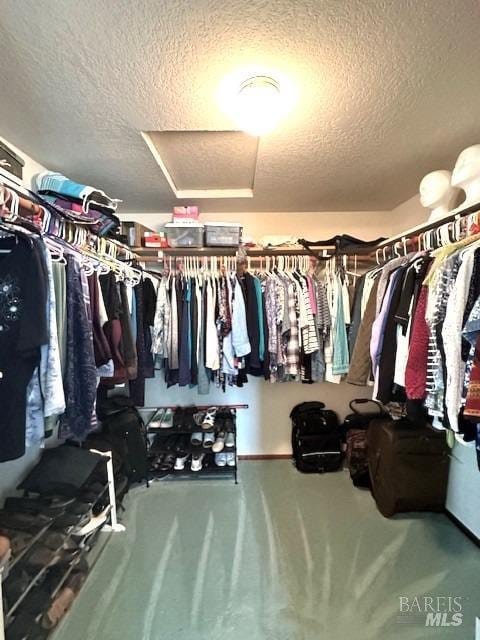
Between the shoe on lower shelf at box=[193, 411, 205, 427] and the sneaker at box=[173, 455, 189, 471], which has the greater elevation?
the shoe on lower shelf at box=[193, 411, 205, 427]

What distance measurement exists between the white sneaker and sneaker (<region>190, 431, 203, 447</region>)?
0.29 meters

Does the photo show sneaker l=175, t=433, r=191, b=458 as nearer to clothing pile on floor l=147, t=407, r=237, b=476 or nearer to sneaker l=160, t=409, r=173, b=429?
clothing pile on floor l=147, t=407, r=237, b=476

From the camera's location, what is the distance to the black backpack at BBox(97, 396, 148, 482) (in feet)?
7.89

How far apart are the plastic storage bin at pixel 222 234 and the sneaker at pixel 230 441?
1.56m

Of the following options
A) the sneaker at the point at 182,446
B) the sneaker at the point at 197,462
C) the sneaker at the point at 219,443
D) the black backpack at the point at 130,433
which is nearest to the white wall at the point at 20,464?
the black backpack at the point at 130,433

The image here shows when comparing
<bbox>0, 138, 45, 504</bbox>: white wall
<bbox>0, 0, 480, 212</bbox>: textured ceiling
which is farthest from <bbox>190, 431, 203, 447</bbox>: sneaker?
<bbox>0, 0, 480, 212</bbox>: textured ceiling

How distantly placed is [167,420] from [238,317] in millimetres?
1147

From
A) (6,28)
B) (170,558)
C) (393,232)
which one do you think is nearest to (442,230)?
(393,232)

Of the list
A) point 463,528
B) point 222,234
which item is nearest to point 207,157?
point 222,234

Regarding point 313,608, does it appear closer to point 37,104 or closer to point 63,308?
point 63,308

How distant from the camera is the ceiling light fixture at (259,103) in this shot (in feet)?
4.22

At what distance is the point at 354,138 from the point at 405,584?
233 centimetres

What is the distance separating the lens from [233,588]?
5.34 feet

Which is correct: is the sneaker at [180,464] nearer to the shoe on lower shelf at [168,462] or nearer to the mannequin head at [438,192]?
the shoe on lower shelf at [168,462]
